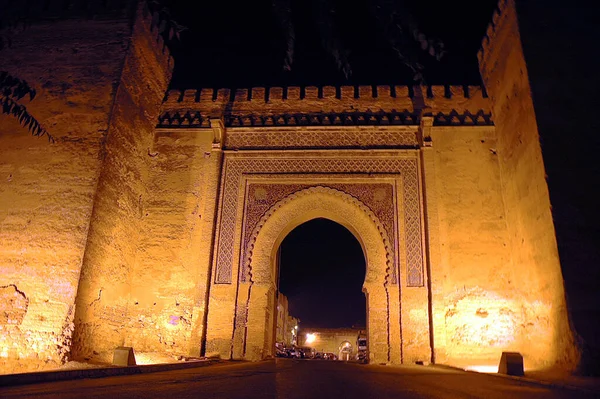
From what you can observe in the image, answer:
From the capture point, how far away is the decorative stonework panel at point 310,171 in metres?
7.91

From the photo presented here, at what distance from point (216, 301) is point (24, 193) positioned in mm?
3500

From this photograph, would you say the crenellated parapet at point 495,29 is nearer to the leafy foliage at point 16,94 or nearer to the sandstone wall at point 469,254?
the sandstone wall at point 469,254

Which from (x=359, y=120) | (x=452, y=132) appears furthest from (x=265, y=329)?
(x=452, y=132)

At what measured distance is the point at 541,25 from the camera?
7020 millimetres

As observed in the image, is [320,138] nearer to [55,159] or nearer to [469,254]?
[469,254]

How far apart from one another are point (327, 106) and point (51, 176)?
520cm

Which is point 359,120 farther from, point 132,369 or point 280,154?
point 132,369

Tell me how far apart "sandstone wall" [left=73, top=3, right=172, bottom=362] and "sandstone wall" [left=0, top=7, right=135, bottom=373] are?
193mm

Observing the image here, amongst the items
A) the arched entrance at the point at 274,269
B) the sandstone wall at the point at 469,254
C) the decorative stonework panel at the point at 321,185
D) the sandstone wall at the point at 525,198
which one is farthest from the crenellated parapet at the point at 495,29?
the arched entrance at the point at 274,269

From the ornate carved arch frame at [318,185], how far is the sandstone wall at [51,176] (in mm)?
2424

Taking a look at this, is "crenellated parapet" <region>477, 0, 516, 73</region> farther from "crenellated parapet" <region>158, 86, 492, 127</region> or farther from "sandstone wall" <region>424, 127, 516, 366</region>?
"sandstone wall" <region>424, 127, 516, 366</region>

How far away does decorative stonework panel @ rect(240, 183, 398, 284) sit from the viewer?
8.18 m

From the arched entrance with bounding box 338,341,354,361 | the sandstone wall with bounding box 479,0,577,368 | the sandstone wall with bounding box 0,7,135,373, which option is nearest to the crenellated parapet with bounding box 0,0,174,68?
the sandstone wall with bounding box 0,7,135,373

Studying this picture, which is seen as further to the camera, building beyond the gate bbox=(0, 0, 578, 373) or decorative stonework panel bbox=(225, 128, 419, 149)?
decorative stonework panel bbox=(225, 128, 419, 149)
